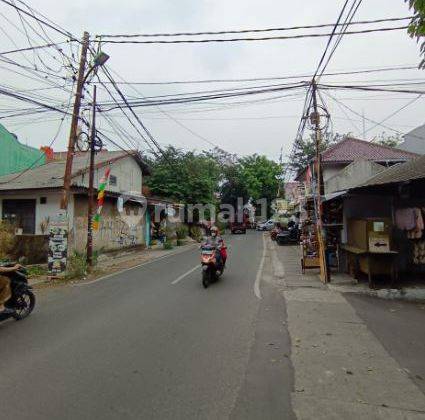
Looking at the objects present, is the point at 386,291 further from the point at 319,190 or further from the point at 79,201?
the point at 79,201

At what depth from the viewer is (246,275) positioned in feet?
45.1

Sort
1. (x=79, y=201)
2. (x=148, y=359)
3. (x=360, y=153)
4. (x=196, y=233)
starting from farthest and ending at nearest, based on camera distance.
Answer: (x=196, y=233) < (x=360, y=153) < (x=79, y=201) < (x=148, y=359)

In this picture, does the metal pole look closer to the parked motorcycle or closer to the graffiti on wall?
the graffiti on wall

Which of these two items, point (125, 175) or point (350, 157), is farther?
point (350, 157)

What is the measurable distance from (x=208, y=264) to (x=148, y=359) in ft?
19.9

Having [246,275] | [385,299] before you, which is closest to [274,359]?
[385,299]

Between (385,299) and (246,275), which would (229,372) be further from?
(246,275)

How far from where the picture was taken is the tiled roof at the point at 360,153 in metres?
25.2

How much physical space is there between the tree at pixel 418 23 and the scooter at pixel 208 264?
7.90 metres

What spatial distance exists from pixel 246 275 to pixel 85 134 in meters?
8.43

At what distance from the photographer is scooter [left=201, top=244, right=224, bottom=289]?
11.3m

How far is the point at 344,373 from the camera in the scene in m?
4.98

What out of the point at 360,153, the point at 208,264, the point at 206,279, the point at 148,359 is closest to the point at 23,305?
the point at 148,359

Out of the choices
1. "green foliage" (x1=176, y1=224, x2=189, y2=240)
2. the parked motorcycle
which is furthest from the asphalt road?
"green foliage" (x1=176, y1=224, x2=189, y2=240)
